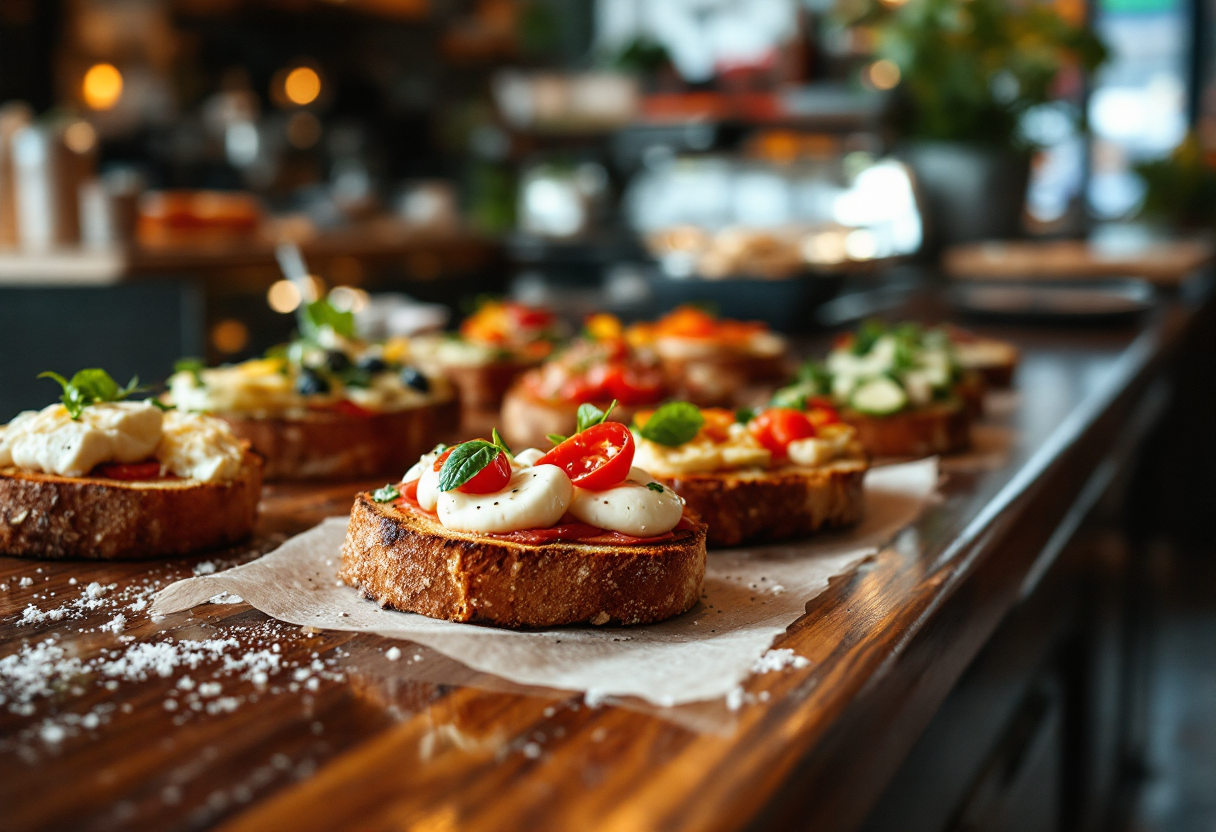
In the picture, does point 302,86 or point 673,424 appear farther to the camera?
point 302,86

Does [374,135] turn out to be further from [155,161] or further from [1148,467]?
[1148,467]

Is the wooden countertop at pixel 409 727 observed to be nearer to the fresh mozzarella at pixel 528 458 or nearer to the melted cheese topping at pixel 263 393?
the fresh mozzarella at pixel 528 458

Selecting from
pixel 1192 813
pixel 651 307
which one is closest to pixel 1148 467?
pixel 1192 813

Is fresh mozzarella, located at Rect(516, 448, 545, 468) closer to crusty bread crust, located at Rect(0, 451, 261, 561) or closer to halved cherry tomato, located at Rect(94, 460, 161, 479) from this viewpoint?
crusty bread crust, located at Rect(0, 451, 261, 561)

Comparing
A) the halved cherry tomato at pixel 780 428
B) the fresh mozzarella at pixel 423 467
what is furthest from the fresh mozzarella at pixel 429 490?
the halved cherry tomato at pixel 780 428

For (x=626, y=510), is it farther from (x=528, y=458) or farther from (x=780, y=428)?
(x=780, y=428)

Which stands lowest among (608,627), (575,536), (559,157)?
(608,627)

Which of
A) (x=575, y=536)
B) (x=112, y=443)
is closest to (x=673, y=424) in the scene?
(x=575, y=536)
